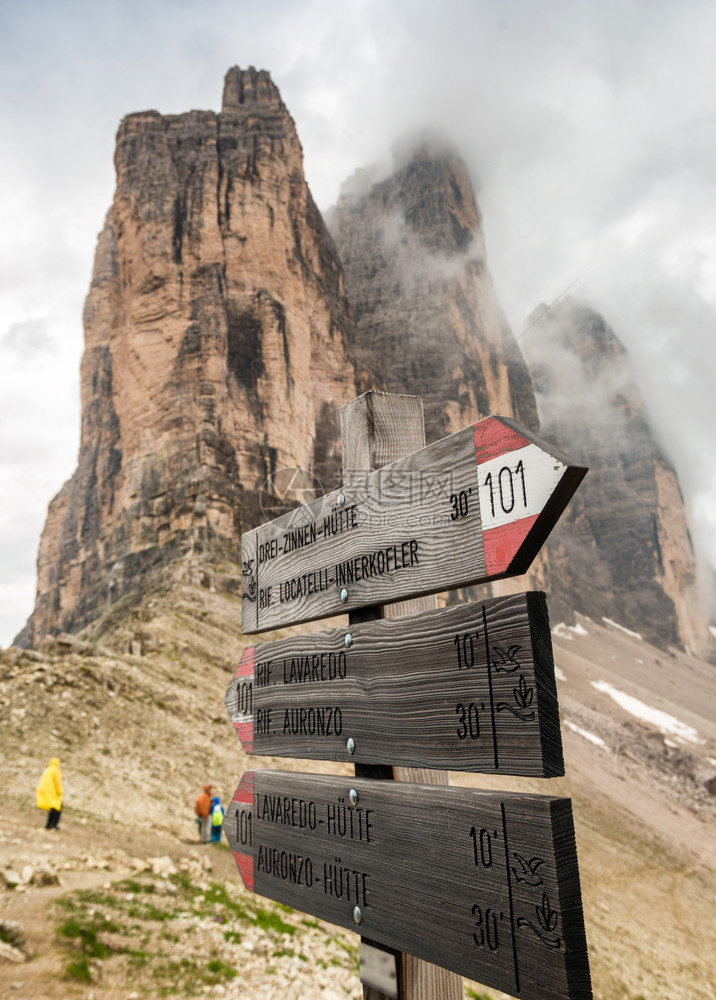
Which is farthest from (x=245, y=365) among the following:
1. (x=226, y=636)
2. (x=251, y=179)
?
(x=226, y=636)

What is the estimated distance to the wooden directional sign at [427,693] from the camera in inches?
54.3

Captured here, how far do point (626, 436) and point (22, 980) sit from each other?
3607 inches

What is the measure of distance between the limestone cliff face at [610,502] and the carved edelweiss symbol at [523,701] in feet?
202

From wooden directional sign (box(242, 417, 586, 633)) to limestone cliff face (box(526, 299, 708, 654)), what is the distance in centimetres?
6081

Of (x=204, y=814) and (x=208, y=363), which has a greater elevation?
(x=208, y=363)

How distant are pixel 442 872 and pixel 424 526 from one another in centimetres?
85

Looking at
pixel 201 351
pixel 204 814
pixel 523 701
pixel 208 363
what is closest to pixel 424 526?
pixel 523 701

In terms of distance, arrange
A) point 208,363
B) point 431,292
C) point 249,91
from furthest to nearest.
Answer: point 431,292, point 249,91, point 208,363

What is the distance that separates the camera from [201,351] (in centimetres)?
2653

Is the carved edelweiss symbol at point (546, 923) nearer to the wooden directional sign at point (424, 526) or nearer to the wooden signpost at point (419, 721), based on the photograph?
the wooden signpost at point (419, 721)

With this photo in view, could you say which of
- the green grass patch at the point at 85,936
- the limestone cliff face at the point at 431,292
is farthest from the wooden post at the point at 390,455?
the limestone cliff face at the point at 431,292

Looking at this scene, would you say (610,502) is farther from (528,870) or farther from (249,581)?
(528,870)

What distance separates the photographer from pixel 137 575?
23969 millimetres

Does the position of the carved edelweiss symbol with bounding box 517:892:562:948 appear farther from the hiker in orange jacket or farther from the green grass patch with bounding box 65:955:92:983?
the hiker in orange jacket
